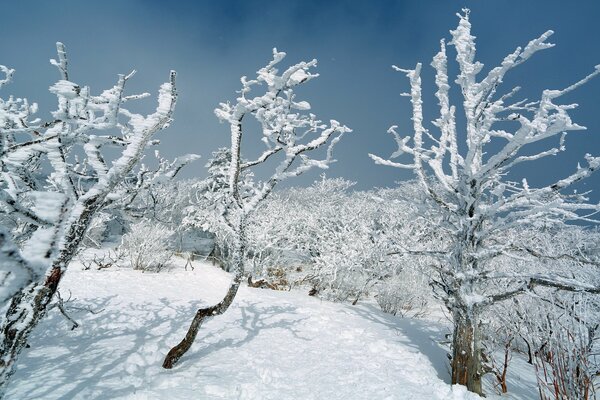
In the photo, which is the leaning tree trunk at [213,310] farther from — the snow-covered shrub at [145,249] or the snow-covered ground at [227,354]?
the snow-covered shrub at [145,249]

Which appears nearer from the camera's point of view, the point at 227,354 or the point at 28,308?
the point at 28,308

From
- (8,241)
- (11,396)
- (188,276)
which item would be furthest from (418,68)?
(188,276)

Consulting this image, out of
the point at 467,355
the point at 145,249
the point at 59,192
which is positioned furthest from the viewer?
the point at 145,249

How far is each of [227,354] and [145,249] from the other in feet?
25.0

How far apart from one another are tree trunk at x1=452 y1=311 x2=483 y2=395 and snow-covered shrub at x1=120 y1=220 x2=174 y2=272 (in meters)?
9.97

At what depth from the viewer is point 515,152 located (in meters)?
4.57

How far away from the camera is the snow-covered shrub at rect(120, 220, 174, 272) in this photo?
36.3 feet

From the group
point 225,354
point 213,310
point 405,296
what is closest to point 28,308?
point 213,310

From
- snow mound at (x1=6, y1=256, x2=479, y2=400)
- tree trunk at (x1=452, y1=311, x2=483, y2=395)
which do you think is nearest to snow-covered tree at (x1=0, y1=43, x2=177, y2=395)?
snow mound at (x1=6, y1=256, x2=479, y2=400)

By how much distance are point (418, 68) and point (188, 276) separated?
9725 millimetres

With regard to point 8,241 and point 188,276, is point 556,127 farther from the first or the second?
point 188,276

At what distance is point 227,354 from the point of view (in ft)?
16.1

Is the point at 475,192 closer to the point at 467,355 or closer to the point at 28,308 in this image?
the point at 467,355

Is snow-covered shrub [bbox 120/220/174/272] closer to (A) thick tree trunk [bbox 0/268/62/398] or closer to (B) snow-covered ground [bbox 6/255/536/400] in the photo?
(B) snow-covered ground [bbox 6/255/536/400]
